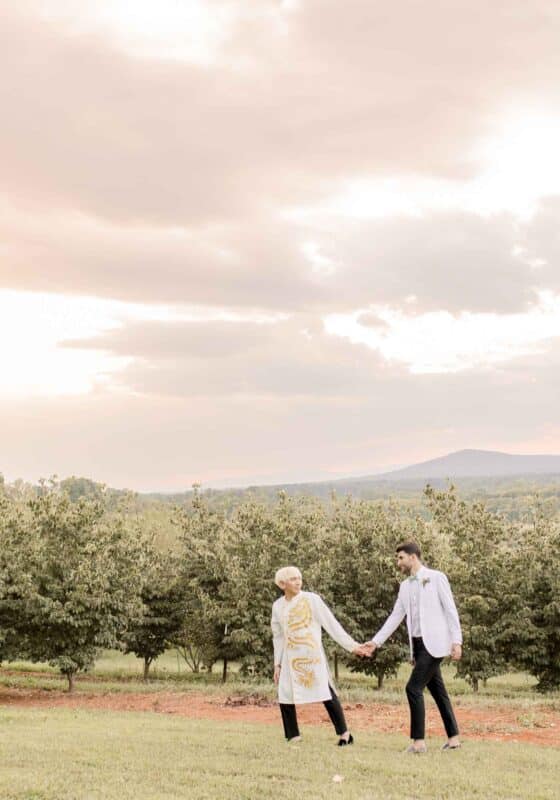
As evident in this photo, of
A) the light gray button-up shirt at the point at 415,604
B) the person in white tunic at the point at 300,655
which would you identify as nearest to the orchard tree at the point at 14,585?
the person in white tunic at the point at 300,655

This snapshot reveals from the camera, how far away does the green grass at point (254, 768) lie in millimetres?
8062

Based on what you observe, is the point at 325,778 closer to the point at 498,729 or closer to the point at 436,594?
the point at 436,594

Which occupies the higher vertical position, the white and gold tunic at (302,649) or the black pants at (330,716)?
the white and gold tunic at (302,649)

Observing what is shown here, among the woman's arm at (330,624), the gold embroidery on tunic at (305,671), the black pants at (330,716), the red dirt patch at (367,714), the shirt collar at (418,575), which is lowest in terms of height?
the red dirt patch at (367,714)

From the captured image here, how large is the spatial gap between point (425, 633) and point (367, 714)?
6224 millimetres

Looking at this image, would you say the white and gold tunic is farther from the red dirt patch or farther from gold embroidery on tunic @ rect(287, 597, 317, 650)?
the red dirt patch

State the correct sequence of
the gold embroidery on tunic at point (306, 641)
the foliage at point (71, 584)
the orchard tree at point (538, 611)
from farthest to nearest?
the orchard tree at point (538, 611) → the foliage at point (71, 584) → the gold embroidery on tunic at point (306, 641)

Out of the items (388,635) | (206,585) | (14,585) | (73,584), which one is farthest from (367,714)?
(206,585)

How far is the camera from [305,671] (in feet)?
34.1

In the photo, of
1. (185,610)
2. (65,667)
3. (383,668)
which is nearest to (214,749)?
(65,667)

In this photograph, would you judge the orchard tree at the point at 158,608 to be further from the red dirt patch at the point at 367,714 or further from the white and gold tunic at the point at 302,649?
the white and gold tunic at the point at 302,649

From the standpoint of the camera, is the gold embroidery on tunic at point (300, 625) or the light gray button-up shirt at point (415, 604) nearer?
the light gray button-up shirt at point (415, 604)

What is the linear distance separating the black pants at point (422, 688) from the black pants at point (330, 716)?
36.4 inches

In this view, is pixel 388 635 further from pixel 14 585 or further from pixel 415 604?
pixel 14 585
